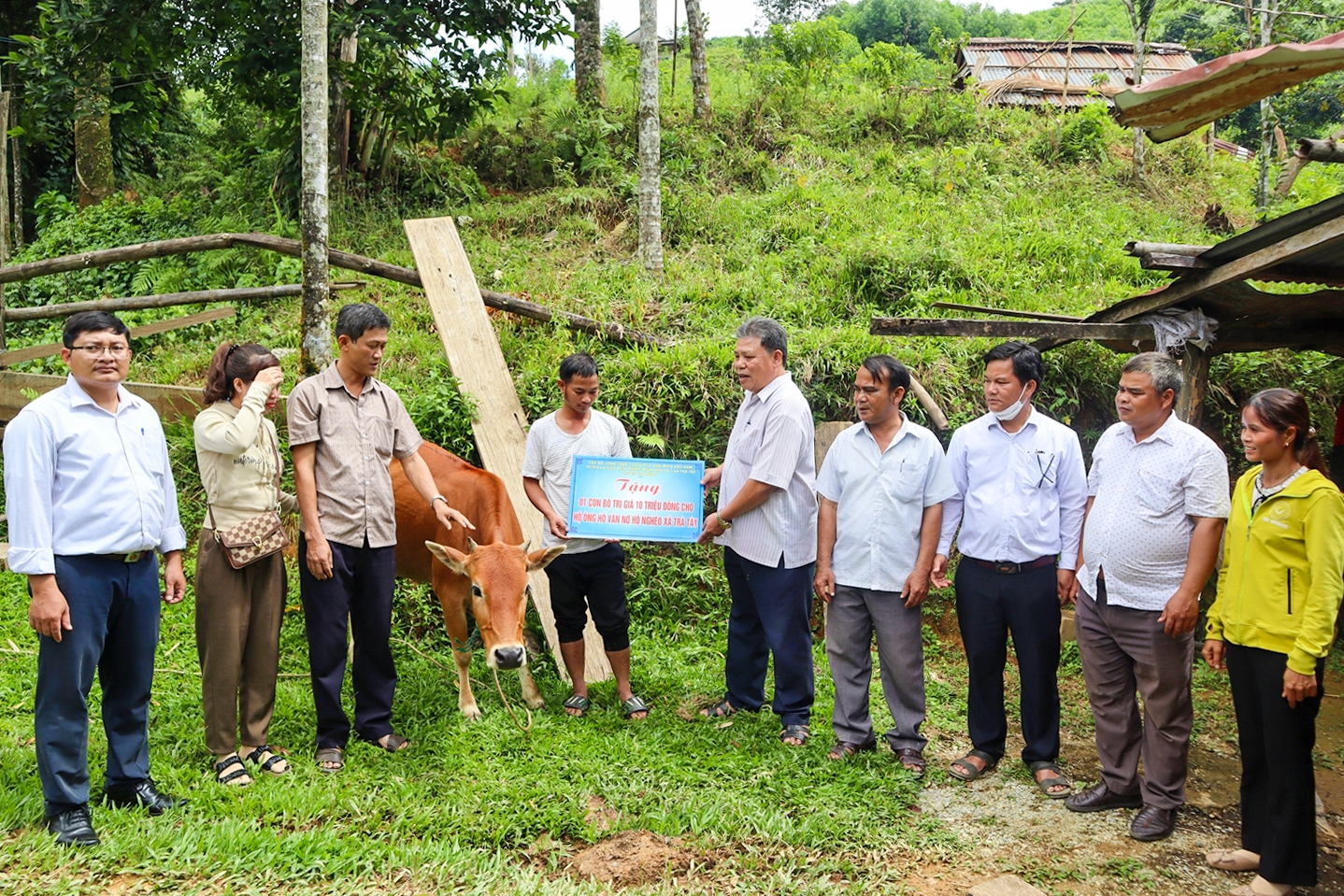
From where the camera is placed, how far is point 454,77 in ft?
35.6

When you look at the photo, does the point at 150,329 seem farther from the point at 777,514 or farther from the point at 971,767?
the point at 971,767

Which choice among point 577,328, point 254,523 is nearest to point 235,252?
point 577,328

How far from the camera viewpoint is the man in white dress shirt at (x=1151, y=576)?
13.6 feet

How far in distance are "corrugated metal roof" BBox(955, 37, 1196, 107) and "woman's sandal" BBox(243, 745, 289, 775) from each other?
53.7 ft

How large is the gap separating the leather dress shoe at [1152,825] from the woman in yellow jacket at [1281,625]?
0.32m

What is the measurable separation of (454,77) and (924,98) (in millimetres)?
7907

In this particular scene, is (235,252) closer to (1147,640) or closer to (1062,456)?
(1062,456)

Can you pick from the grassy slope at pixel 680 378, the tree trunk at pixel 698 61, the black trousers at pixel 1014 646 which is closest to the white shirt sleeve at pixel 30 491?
the grassy slope at pixel 680 378

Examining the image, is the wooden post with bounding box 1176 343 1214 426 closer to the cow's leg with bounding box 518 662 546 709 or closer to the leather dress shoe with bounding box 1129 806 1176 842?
the leather dress shoe with bounding box 1129 806 1176 842

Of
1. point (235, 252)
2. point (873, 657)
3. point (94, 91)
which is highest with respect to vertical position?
point (94, 91)

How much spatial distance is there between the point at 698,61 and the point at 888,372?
10819mm

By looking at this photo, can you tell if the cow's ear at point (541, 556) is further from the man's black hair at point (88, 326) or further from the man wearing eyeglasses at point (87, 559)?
the man's black hair at point (88, 326)

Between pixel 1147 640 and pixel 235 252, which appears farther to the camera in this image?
pixel 235 252

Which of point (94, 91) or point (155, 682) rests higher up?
point (94, 91)
